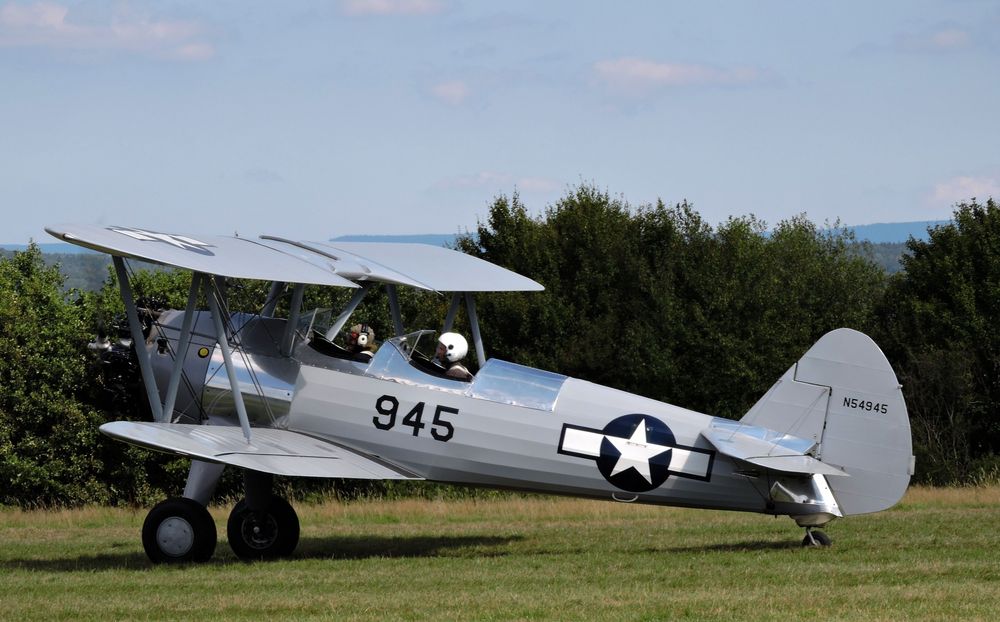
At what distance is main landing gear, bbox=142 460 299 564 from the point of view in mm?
9773

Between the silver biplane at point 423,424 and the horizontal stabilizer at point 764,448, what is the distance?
0.01 meters

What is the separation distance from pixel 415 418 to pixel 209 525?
183cm

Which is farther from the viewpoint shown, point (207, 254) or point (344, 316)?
point (344, 316)

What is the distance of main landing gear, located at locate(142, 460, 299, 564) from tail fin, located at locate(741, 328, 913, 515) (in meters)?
4.17

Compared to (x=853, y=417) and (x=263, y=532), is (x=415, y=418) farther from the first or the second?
(x=853, y=417)

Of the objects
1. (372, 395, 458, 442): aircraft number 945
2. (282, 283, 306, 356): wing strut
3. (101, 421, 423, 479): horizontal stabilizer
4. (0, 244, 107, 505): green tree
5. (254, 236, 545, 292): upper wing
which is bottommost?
(0, 244, 107, 505): green tree

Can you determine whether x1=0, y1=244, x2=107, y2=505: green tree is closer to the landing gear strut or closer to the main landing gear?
the main landing gear

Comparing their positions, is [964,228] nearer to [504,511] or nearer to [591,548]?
[504,511]

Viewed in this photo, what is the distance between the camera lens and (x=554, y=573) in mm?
8875

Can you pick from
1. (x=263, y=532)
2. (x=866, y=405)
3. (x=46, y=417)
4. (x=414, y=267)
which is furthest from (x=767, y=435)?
(x=46, y=417)

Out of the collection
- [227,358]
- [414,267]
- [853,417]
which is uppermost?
[414,267]

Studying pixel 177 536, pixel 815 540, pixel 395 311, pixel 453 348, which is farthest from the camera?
pixel 395 311

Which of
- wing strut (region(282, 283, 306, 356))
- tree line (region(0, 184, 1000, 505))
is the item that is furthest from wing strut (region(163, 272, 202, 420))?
tree line (region(0, 184, 1000, 505))

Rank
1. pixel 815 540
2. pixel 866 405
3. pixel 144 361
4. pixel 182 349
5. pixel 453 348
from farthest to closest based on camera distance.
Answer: pixel 453 348
pixel 144 361
pixel 182 349
pixel 815 540
pixel 866 405
